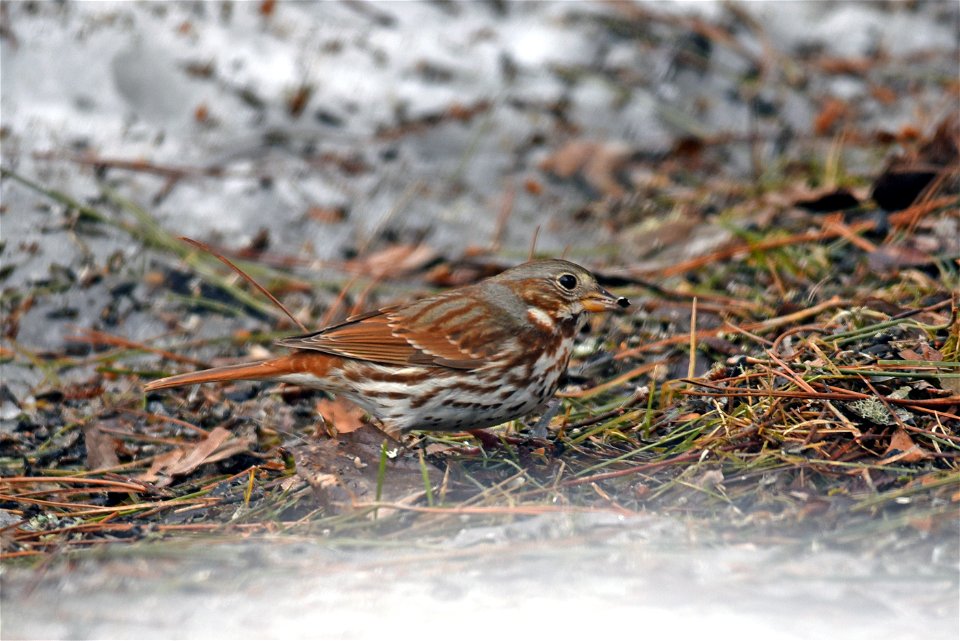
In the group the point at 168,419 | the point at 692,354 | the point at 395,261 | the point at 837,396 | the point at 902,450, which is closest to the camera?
the point at 902,450

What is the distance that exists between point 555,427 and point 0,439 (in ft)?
7.94

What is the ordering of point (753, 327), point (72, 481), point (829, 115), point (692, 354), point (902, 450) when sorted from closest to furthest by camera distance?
point (902, 450), point (72, 481), point (692, 354), point (753, 327), point (829, 115)

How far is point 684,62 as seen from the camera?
8289mm

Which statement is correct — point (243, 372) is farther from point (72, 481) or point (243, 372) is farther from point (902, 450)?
point (902, 450)

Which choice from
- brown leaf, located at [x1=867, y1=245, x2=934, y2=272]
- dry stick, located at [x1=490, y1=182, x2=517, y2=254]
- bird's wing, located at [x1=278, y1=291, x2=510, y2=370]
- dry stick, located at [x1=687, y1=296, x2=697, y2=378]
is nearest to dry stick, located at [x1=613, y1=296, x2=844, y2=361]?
dry stick, located at [x1=687, y1=296, x2=697, y2=378]

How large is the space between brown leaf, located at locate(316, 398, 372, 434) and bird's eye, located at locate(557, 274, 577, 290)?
100 centimetres

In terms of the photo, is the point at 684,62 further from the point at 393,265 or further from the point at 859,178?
the point at 393,265

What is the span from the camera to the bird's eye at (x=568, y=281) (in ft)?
15.1

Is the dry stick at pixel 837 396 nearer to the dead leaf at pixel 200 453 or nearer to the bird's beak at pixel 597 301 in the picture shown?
the bird's beak at pixel 597 301

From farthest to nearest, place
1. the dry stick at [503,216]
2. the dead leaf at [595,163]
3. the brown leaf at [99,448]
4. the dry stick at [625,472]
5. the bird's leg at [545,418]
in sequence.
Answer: the dead leaf at [595,163]
the dry stick at [503,216]
the brown leaf at [99,448]
the bird's leg at [545,418]
the dry stick at [625,472]

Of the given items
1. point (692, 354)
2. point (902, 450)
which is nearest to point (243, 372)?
point (692, 354)

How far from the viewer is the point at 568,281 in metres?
4.62

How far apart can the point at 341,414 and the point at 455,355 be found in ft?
2.56

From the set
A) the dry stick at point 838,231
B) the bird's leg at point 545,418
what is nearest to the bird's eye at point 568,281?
the bird's leg at point 545,418
